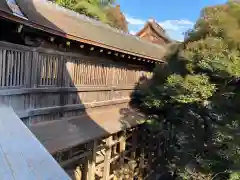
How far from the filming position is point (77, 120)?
6.60 metres

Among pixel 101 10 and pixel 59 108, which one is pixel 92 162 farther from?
pixel 101 10

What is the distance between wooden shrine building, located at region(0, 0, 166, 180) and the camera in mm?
4770

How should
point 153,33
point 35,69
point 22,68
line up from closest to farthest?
point 22,68 → point 35,69 → point 153,33

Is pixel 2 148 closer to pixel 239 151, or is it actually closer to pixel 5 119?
pixel 5 119

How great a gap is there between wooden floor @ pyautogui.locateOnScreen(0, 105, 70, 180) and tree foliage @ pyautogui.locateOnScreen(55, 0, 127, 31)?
60.5ft

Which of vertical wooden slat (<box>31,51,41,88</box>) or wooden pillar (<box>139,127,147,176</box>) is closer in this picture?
vertical wooden slat (<box>31,51,41,88</box>)

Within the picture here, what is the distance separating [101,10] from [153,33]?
555cm

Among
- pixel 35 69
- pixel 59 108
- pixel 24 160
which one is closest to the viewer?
pixel 24 160

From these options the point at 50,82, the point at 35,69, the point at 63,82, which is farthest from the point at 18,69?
the point at 63,82

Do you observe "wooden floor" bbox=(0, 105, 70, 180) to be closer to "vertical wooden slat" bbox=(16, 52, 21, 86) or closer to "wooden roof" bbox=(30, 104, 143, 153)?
"wooden roof" bbox=(30, 104, 143, 153)

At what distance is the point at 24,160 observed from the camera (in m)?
1.83

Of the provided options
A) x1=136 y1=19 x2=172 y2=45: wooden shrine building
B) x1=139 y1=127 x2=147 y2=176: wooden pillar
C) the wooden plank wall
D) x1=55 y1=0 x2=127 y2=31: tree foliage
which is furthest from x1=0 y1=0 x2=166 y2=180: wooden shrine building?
x1=55 y1=0 x2=127 y2=31: tree foliage

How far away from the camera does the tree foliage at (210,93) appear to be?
590 cm

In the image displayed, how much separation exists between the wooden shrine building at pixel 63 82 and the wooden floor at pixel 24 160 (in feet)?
6.89
